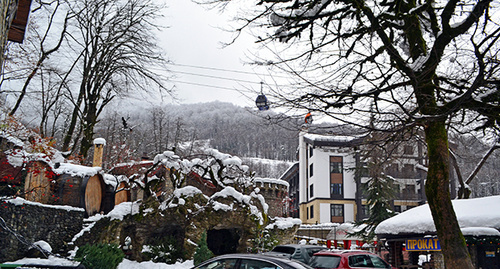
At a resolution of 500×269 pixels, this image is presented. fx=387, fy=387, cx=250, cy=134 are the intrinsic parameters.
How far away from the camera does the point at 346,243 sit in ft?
63.2

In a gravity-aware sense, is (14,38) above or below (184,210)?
above

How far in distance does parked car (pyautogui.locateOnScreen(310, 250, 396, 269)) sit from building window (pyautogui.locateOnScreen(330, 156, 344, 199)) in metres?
33.4

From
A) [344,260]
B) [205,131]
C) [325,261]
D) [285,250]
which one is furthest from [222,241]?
[205,131]

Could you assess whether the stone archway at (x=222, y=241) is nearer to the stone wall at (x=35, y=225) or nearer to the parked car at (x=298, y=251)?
the parked car at (x=298, y=251)

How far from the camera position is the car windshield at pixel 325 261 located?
11.1 m

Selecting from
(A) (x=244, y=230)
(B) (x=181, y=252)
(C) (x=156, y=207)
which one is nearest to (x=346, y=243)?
(A) (x=244, y=230)

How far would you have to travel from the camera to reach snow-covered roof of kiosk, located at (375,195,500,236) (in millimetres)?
10211

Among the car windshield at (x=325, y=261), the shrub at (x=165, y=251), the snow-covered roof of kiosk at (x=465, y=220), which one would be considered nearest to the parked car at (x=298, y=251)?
the car windshield at (x=325, y=261)

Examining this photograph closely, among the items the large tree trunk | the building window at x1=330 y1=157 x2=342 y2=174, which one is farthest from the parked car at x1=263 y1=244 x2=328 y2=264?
the building window at x1=330 y1=157 x2=342 y2=174

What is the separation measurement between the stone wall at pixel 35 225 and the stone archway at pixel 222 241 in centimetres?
666

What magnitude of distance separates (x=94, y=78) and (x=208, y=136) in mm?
59897

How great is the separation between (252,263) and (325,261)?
16.5 feet

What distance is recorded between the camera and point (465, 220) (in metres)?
10.8

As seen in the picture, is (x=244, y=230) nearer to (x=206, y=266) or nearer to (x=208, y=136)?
(x=206, y=266)
